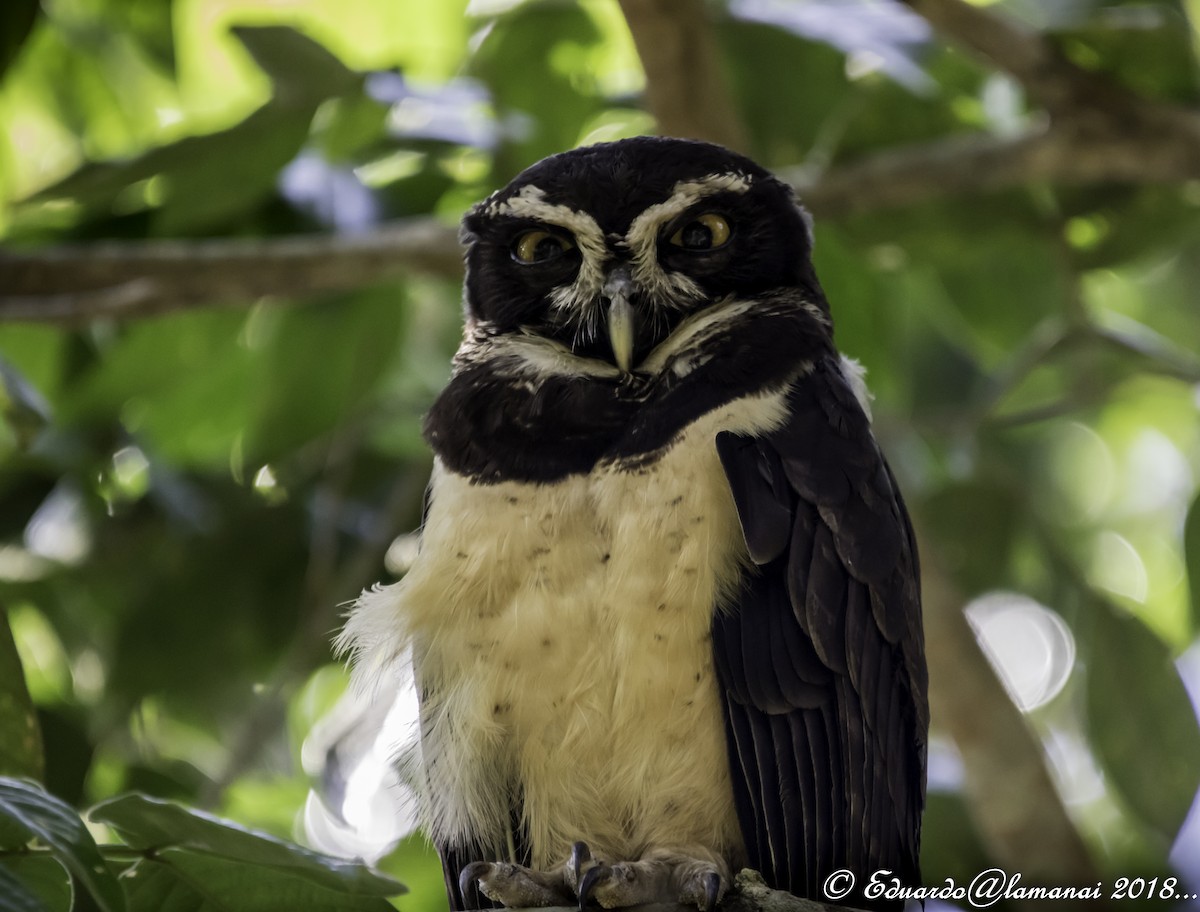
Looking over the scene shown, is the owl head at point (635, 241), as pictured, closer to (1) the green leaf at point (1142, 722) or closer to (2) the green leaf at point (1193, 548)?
(2) the green leaf at point (1193, 548)

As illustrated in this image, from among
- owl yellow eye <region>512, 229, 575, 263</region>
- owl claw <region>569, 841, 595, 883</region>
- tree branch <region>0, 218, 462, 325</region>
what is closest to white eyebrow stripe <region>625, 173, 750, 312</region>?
owl yellow eye <region>512, 229, 575, 263</region>

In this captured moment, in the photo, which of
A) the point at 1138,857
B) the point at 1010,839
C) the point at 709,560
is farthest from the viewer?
the point at 1138,857

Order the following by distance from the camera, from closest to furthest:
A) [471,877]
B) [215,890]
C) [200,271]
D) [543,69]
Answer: [215,890]
[471,877]
[200,271]
[543,69]

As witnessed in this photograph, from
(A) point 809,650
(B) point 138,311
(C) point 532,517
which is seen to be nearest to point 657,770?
(A) point 809,650

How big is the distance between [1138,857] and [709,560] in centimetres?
223

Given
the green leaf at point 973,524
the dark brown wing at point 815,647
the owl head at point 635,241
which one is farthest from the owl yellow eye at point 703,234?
the green leaf at point 973,524

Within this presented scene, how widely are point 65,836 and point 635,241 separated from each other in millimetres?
1552

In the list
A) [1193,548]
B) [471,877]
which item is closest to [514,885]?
[471,877]

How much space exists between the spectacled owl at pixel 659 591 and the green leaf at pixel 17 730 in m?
0.68

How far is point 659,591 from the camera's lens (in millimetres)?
2359

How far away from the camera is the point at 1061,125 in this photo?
357 centimetres

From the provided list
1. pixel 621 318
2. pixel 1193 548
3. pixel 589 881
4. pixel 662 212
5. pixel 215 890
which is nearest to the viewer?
pixel 215 890

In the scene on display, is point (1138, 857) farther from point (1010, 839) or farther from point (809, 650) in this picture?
point (809, 650)

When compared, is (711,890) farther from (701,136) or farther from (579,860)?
(701,136)
